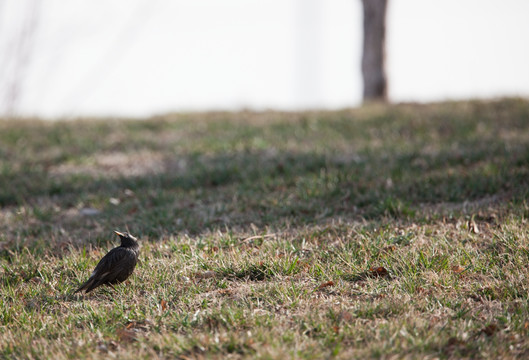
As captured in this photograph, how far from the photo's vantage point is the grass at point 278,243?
3254 millimetres

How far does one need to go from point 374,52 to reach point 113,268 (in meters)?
9.89

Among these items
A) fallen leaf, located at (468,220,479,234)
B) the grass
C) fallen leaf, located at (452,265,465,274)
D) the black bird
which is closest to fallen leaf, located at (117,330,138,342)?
the grass

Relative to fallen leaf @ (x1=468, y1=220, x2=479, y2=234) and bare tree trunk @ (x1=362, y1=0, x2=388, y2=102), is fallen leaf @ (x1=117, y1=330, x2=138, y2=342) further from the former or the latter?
bare tree trunk @ (x1=362, y1=0, x2=388, y2=102)

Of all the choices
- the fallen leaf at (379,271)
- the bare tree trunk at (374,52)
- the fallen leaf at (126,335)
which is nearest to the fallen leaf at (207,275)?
the fallen leaf at (126,335)

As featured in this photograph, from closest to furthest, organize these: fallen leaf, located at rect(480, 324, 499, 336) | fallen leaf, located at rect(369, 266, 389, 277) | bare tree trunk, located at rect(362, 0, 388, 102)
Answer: fallen leaf, located at rect(480, 324, 499, 336) → fallen leaf, located at rect(369, 266, 389, 277) → bare tree trunk, located at rect(362, 0, 388, 102)

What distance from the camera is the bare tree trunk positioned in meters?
12.1

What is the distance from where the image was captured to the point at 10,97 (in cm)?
1293

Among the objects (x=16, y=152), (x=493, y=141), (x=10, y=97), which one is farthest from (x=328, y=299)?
(x=10, y=97)

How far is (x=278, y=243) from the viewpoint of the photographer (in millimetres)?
4754

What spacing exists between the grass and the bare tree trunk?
338cm

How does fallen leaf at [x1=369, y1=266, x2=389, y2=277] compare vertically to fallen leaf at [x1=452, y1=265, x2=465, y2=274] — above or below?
Result: below

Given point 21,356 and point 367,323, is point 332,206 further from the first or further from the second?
point 21,356

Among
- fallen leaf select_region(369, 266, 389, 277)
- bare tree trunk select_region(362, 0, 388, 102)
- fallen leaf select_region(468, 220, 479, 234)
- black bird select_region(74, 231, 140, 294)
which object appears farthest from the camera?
bare tree trunk select_region(362, 0, 388, 102)

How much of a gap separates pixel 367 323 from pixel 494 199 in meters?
3.04
